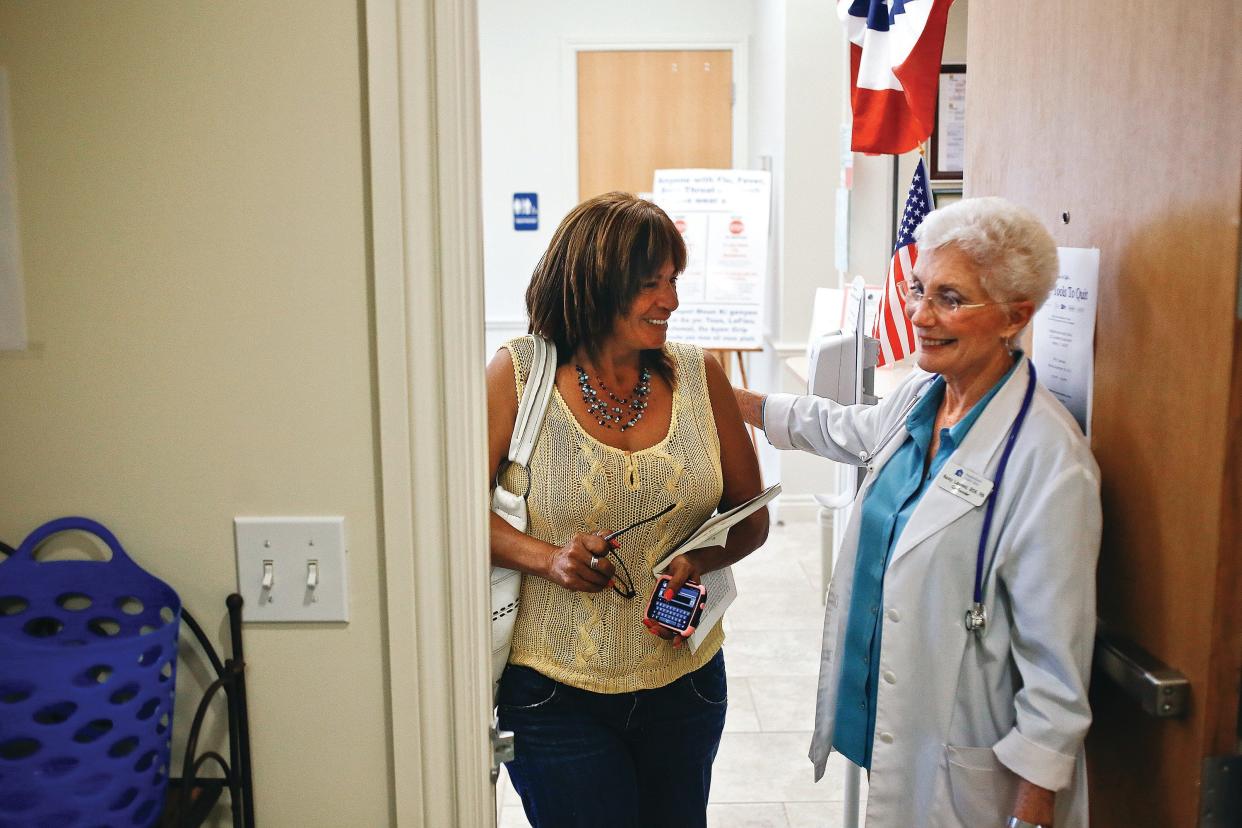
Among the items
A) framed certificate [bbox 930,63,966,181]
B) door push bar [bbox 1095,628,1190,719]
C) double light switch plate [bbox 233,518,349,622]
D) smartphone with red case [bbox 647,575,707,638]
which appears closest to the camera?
double light switch plate [bbox 233,518,349,622]

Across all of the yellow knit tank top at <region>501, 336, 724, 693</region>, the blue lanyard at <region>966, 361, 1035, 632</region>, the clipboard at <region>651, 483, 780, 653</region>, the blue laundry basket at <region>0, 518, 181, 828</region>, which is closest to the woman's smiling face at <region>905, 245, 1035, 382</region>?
the blue lanyard at <region>966, 361, 1035, 632</region>

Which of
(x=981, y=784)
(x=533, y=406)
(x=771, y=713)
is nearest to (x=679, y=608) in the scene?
(x=533, y=406)

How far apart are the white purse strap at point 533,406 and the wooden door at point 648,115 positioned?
473 centimetres

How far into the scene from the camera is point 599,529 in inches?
70.2

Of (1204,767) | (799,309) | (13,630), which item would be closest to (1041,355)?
(1204,767)

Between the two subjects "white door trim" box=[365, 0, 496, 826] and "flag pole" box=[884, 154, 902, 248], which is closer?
"white door trim" box=[365, 0, 496, 826]

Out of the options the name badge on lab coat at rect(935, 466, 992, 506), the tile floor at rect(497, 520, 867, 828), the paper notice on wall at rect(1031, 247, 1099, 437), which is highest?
the paper notice on wall at rect(1031, 247, 1099, 437)

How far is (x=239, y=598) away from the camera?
3.73 feet

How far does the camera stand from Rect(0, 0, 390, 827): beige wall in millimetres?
1071

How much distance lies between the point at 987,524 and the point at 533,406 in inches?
27.8

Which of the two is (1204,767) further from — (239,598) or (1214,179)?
(239,598)

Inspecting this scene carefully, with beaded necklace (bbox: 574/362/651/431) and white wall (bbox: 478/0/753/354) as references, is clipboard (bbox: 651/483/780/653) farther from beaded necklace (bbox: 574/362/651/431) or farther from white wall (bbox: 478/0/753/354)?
white wall (bbox: 478/0/753/354)

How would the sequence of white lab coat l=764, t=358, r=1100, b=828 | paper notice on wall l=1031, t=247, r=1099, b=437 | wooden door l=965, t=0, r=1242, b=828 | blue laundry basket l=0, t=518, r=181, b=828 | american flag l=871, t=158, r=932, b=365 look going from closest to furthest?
blue laundry basket l=0, t=518, r=181, b=828
wooden door l=965, t=0, r=1242, b=828
white lab coat l=764, t=358, r=1100, b=828
paper notice on wall l=1031, t=247, r=1099, b=437
american flag l=871, t=158, r=932, b=365

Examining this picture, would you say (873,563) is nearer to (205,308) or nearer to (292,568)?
(292,568)
